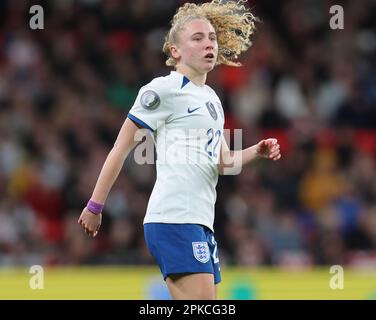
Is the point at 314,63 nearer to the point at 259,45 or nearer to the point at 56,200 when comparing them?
the point at 259,45

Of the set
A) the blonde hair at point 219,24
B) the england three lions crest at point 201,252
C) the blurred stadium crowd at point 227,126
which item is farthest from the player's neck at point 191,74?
the blurred stadium crowd at point 227,126

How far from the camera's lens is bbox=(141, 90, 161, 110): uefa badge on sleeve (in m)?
5.94

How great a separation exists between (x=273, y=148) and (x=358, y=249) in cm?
787

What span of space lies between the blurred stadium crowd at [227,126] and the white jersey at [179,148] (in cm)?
723

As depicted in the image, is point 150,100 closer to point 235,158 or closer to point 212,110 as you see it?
point 212,110

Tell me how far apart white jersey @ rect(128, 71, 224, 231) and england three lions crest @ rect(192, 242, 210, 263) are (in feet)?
0.45

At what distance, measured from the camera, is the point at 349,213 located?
1381 centimetres

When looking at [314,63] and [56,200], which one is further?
[314,63]

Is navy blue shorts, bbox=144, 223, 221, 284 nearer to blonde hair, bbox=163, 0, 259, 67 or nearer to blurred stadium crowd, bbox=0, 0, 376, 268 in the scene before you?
blonde hair, bbox=163, 0, 259, 67

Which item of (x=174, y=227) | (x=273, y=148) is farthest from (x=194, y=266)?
(x=273, y=148)

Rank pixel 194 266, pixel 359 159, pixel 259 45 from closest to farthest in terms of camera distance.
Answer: pixel 194 266
pixel 359 159
pixel 259 45

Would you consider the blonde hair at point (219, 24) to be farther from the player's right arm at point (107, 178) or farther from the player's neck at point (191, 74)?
the player's right arm at point (107, 178)

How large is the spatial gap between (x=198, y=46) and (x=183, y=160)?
0.68m
